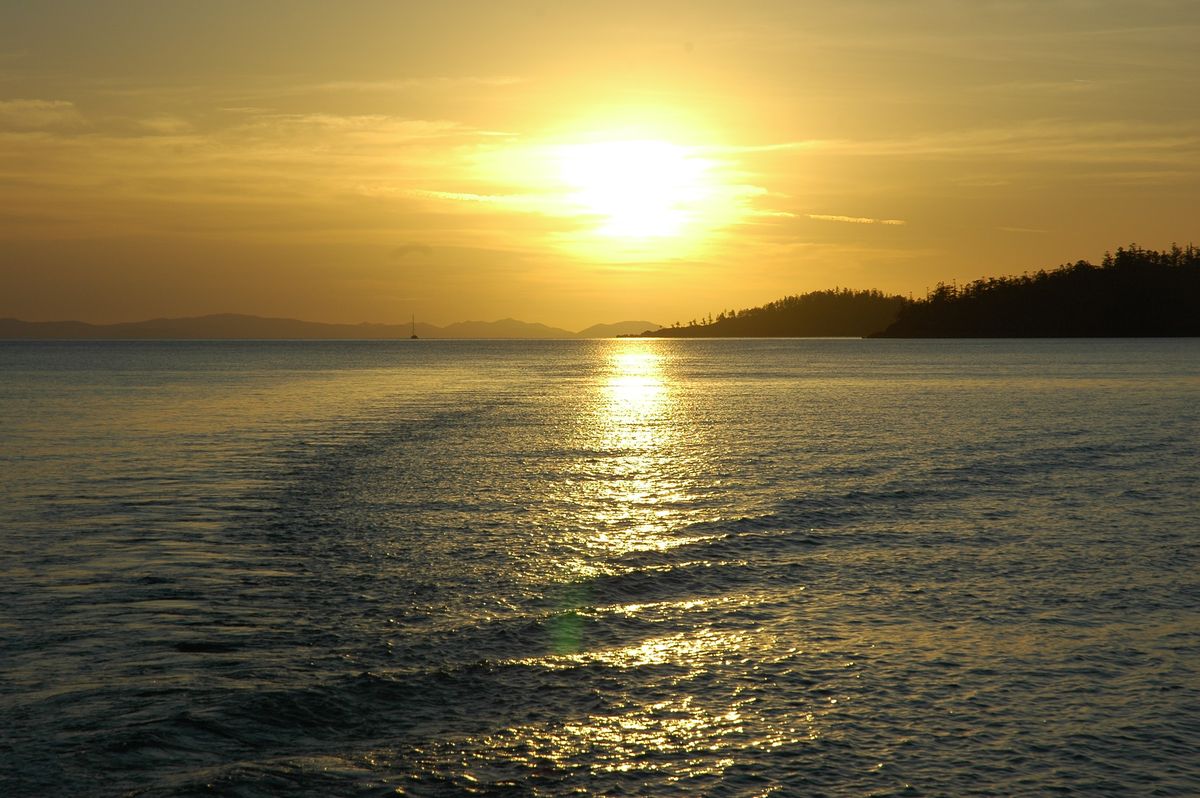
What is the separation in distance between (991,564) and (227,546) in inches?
764

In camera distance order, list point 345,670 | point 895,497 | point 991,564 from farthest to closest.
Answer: point 895,497 < point 991,564 < point 345,670

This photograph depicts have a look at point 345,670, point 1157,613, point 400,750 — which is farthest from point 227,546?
point 1157,613

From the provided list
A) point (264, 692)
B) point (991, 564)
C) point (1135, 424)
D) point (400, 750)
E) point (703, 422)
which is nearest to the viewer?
point (400, 750)

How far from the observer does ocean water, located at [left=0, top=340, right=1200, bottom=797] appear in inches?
499

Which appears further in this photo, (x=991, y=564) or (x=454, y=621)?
(x=991, y=564)

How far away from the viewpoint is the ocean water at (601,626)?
41.5 feet

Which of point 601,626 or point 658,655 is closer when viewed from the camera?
point 658,655

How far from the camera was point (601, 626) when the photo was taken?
61.8ft

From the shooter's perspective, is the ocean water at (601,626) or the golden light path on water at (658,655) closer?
the ocean water at (601,626)

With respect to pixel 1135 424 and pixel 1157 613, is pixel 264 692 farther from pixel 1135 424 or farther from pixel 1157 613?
pixel 1135 424

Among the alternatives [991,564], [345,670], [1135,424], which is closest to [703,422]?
[1135,424]

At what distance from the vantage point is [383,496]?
117 ft

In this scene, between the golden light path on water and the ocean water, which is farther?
the golden light path on water

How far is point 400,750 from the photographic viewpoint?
42.4 feet
